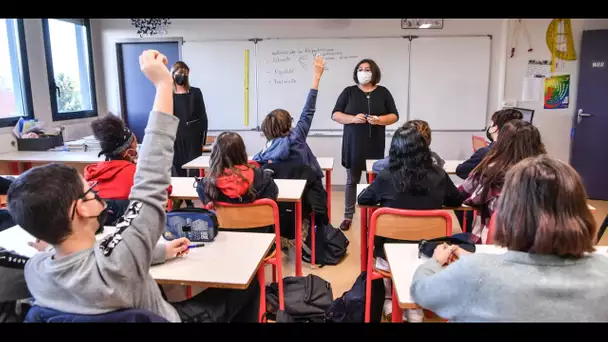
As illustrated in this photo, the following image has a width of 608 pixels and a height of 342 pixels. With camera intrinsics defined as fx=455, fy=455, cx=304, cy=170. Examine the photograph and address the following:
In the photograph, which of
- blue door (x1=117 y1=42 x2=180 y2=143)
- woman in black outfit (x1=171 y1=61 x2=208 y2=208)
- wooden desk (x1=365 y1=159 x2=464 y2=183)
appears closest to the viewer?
wooden desk (x1=365 y1=159 x2=464 y2=183)

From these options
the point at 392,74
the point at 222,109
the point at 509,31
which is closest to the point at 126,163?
the point at 222,109

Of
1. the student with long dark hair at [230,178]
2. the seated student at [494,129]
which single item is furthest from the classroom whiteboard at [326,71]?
the student with long dark hair at [230,178]

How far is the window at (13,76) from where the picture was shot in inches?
158

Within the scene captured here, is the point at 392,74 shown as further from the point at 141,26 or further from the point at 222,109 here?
the point at 141,26

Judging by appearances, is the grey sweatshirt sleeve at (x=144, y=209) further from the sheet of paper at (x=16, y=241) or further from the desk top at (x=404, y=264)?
the sheet of paper at (x=16, y=241)

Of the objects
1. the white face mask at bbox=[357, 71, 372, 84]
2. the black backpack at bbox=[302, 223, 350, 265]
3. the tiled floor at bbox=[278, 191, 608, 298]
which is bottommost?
the tiled floor at bbox=[278, 191, 608, 298]

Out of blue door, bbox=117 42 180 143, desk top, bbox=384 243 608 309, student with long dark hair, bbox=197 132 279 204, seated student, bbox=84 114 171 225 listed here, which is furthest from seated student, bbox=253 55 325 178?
blue door, bbox=117 42 180 143

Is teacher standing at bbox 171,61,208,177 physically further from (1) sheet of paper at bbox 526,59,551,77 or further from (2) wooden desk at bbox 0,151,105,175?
(1) sheet of paper at bbox 526,59,551,77

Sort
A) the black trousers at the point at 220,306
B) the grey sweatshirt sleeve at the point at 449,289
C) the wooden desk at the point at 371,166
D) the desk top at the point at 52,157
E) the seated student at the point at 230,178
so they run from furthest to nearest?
1. the desk top at the point at 52,157
2. the wooden desk at the point at 371,166
3. the seated student at the point at 230,178
4. the black trousers at the point at 220,306
5. the grey sweatshirt sleeve at the point at 449,289

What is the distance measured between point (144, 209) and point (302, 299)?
4.99ft

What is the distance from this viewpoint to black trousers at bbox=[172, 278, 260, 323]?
1.44 metres

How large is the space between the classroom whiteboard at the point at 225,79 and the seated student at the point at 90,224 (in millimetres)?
4258

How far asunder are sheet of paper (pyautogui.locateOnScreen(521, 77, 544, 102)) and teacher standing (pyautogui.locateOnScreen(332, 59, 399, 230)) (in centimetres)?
196
